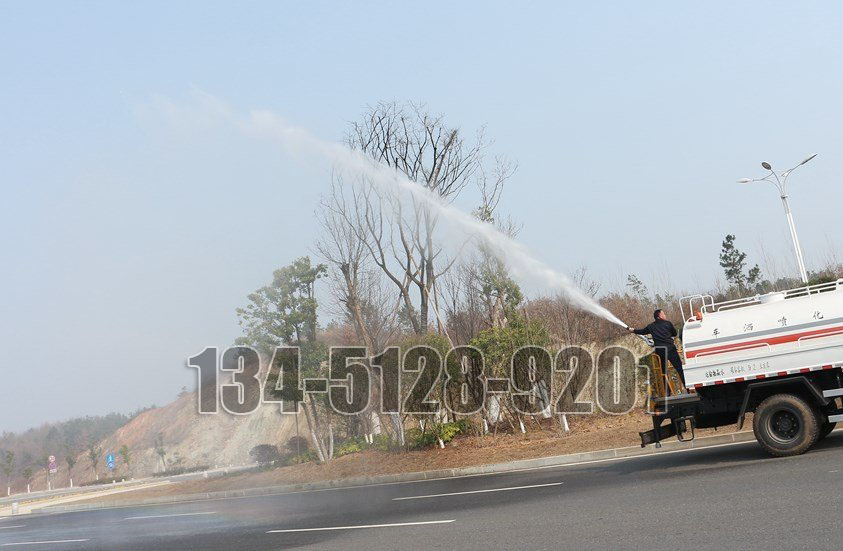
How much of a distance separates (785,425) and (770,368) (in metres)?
0.94

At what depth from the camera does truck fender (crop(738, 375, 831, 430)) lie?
1234cm

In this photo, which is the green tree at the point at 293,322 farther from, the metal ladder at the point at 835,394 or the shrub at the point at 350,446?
the metal ladder at the point at 835,394

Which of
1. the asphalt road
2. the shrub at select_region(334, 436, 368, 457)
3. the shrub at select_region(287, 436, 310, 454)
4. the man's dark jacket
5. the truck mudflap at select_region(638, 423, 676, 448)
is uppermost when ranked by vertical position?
the man's dark jacket

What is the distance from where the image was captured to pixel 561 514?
10.5 m

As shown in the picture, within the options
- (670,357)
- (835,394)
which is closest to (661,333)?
(670,357)

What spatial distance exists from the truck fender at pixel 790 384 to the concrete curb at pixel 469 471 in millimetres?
3227

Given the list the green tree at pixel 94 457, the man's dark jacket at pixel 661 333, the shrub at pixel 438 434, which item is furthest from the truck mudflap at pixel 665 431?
the green tree at pixel 94 457

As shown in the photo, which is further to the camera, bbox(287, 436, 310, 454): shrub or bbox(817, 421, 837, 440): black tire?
bbox(287, 436, 310, 454): shrub

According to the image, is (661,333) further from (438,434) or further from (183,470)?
(183,470)

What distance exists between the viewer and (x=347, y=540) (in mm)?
11094

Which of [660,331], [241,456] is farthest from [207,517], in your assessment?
[241,456]

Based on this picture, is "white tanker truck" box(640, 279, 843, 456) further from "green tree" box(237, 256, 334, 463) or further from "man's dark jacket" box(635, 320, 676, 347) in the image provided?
"green tree" box(237, 256, 334, 463)

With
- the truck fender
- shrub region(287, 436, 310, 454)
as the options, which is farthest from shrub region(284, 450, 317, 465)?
the truck fender

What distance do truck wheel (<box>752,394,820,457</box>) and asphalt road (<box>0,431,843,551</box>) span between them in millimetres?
285
